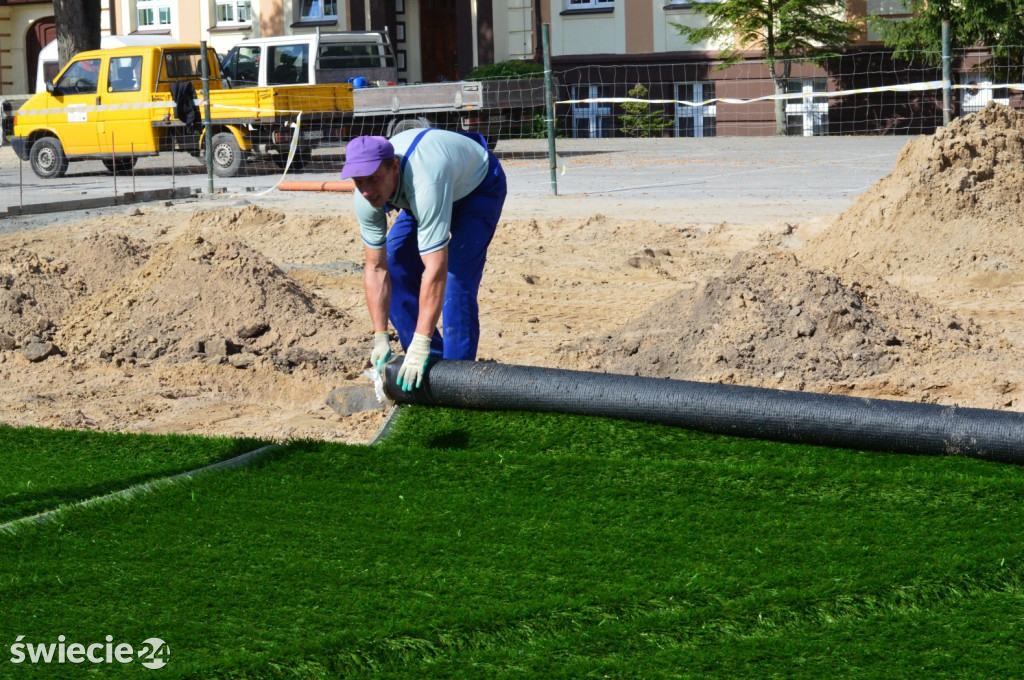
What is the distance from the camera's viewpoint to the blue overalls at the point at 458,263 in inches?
222

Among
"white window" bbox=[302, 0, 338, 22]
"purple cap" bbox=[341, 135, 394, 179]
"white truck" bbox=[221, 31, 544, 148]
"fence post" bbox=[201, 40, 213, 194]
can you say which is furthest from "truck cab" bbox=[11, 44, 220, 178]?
"purple cap" bbox=[341, 135, 394, 179]

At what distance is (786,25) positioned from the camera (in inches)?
931

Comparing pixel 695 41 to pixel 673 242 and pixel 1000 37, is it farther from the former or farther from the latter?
pixel 673 242

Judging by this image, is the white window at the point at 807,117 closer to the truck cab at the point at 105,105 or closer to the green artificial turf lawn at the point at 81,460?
the truck cab at the point at 105,105

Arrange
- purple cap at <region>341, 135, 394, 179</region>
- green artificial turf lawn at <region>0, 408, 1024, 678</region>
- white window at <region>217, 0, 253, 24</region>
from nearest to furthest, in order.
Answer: green artificial turf lawn at <region>0, 408, 1024, 678</region>
purple cap at <region>341, 135, 394, 179</region>
white window at <region>217, 0, 253, 24</region>

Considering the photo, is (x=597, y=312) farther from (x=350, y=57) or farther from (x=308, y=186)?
(x=350, y=57)

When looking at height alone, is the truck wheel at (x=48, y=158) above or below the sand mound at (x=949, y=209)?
above

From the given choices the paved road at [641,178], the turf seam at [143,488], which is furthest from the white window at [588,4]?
the turf seam at [143,488]

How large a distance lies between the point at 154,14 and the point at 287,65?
12209 millimetres

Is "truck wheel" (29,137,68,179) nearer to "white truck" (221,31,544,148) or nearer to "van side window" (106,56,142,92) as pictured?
"van side window" (106,56,142,92)

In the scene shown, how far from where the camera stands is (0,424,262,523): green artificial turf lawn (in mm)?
4730

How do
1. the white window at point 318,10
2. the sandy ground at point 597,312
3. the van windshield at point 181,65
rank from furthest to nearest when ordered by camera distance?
the white window at point 318,10, the van windshield at point 181,65, the sandy ground at point 597,312

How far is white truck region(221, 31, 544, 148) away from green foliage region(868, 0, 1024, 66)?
22.8 feet

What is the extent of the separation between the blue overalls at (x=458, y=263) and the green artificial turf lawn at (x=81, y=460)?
3.18ft
